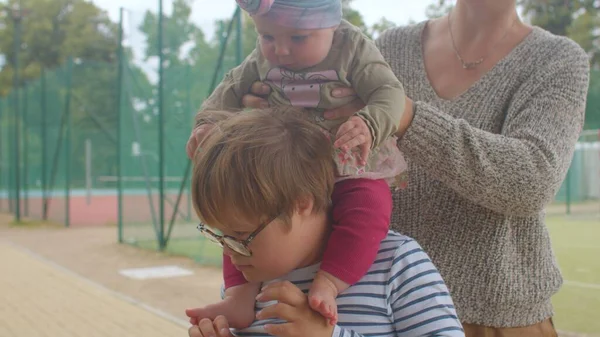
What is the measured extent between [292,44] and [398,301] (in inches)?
21.7

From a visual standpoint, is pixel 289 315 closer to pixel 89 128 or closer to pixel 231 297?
pixel 231 297

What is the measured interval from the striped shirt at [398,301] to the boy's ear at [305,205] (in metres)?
0.19

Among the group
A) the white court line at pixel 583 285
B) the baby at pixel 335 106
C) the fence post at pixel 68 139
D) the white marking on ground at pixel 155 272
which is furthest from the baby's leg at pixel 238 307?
the fence post at pixel 68 139

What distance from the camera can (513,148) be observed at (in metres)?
1.56

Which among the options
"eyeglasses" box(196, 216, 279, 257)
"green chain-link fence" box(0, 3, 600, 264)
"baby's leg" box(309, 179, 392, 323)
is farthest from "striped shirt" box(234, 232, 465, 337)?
"green chain-link fence" box(0, 3, 600, 264)

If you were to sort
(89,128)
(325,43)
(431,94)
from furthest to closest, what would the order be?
(89,128) < (431,94) < (325,43)

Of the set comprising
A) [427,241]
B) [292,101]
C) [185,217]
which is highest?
[292,101]

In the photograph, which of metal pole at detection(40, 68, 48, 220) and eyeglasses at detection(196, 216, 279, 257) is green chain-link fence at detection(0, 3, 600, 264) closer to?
metal pole at detection(40, 68, 48, 220)

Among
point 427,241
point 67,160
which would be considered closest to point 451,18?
point 427,241

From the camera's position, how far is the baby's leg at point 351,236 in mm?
1413

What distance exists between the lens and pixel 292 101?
1.55 meters

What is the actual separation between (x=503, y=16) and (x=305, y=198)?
82cm

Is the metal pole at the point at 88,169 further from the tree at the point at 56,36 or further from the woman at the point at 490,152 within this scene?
the tree at the point at 56,36

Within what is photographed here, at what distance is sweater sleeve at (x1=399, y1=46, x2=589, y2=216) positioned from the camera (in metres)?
1.52
